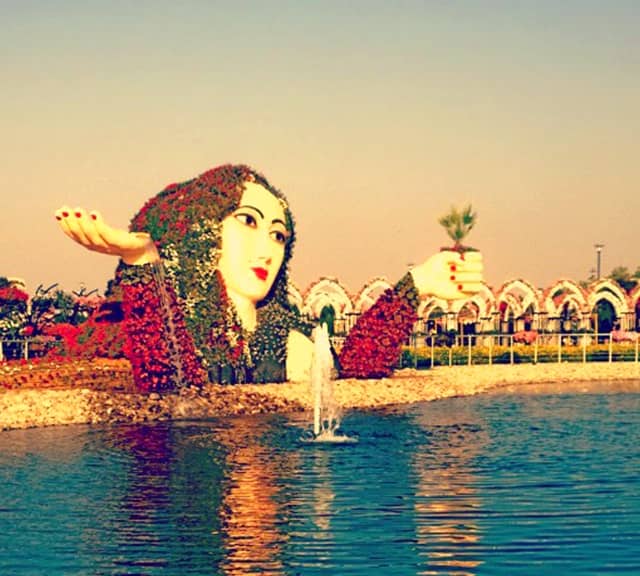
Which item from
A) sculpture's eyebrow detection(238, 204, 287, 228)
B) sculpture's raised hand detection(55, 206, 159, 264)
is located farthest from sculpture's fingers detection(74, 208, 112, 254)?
sculpture's eyebrow detection(238, 204, 287, 228)

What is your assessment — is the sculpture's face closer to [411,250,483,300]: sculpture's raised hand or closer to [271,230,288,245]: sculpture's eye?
[271,230,288,245]: sculpture's eye

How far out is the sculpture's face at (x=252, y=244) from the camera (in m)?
26.2

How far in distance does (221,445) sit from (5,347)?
16.7m

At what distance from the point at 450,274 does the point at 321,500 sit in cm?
1706

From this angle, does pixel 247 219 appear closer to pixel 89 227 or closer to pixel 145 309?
pixel 145 309

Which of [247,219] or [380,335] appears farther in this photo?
[380,335]

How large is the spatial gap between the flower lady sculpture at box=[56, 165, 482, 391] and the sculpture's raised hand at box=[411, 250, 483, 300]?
468mm

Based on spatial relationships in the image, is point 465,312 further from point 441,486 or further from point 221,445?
point 441,486

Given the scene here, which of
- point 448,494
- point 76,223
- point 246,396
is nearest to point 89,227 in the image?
point 76,223

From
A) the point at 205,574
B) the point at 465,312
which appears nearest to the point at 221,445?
the point at 205,574

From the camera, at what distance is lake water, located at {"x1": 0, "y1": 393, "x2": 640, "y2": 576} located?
9875mm

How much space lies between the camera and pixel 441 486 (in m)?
13.6

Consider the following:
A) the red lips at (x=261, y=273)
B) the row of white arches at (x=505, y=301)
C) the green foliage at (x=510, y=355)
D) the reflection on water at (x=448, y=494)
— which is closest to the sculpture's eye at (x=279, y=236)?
the red lips at (x=261, y=273)

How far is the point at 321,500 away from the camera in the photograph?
41.9 feet
